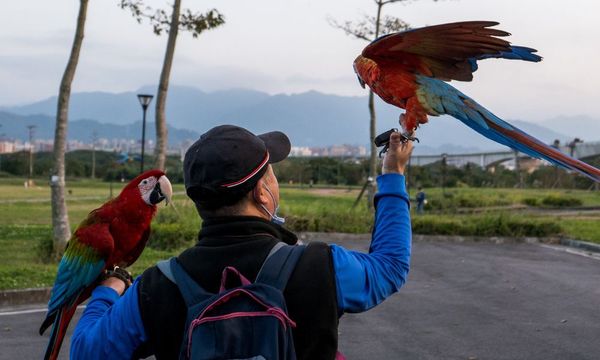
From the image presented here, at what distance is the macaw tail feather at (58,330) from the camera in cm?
211

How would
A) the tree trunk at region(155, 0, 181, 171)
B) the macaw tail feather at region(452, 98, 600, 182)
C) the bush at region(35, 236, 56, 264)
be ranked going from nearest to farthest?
1. the macaw tail feather at region(452, 98, 600, 182)
2. the bush at region(35, 236, 56, 264)
3. the tree trunk at region(155, 0, 181, 171)

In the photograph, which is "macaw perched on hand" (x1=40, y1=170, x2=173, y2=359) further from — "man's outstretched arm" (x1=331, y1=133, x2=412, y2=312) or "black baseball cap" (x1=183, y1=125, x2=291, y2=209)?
"man's outstretched arm" (x1=331, y1=133, x2=412, y2=312)

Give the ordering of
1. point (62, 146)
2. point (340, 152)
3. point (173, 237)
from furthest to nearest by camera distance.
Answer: point (340, 152)
point (173, 237)
point (62, 146)

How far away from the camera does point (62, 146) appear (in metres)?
9.29

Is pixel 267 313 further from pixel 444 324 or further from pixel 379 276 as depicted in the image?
pixel 444 324

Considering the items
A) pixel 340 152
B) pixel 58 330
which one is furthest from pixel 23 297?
pixel 340 152

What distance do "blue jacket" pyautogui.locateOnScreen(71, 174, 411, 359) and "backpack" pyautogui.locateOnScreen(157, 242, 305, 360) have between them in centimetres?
16

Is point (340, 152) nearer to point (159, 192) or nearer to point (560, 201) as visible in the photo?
point (560, 201)

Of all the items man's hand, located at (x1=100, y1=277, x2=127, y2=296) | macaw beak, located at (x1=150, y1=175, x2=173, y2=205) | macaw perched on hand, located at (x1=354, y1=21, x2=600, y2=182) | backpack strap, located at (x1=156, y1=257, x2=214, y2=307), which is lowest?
man's hand, located at (x1=100, y1=277, x2=127, y2=296)

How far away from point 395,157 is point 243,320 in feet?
2.09

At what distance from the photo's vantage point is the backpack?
1508 mm

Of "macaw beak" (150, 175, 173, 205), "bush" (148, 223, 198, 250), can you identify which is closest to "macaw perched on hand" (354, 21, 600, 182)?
"macaw beak" (150, 175, 173, 205)

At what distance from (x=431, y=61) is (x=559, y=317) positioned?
5575mm

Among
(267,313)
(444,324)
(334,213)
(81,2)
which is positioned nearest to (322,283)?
(267,313)
